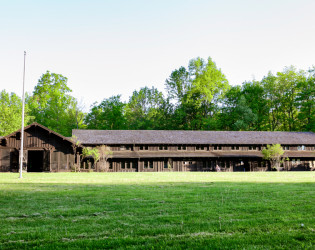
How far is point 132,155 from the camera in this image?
4122 centimetres

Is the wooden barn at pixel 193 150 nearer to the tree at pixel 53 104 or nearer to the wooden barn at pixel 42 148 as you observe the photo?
the wooden barn at pixel 42 148

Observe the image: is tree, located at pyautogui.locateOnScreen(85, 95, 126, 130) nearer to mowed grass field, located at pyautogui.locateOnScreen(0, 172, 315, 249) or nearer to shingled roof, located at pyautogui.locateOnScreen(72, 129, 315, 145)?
shingled roof, located at pyautogui.locateOnScreen(72, 129, 315, 145)

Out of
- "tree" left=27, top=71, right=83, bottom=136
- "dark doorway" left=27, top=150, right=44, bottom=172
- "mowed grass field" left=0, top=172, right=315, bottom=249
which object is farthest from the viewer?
"tree" left=27, top=71, right=83, bottom=136

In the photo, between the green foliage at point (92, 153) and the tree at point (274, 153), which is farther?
the tree at point (274, 153)

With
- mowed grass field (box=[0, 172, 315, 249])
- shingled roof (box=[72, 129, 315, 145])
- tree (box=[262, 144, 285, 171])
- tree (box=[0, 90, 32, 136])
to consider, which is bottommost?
mowed grass field (box=[0, 172, 315, 249])

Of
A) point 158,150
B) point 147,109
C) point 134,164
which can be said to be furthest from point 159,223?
point 147,109

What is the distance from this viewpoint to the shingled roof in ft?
143

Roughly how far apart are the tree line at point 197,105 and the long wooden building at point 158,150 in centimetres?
1395

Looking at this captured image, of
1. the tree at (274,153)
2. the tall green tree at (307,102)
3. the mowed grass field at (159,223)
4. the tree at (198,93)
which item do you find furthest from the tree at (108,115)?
the mowed grass field at (159,223)

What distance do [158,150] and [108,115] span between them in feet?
72.7

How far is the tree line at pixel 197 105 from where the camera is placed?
2383 inches

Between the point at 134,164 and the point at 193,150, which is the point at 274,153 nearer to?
the point at 193,150

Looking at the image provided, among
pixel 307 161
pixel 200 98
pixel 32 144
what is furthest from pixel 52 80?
pixel 307 161

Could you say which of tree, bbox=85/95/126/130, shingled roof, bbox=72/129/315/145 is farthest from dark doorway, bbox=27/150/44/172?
tree, bbox=85/95/126/130
